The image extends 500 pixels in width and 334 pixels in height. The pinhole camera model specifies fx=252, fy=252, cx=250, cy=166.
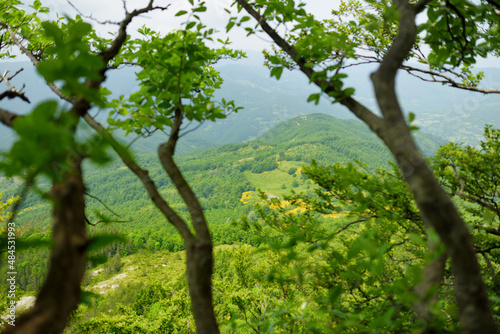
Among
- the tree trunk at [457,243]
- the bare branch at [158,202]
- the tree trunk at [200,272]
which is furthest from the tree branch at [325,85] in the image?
the bare branch at [158,202]

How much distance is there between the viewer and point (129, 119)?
263cm

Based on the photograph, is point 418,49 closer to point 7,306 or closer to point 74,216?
point 74,216

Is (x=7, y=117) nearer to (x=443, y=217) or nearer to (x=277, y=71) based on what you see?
(x=277, y=71)

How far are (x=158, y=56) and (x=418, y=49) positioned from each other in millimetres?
6611

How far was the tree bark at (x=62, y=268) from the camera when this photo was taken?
2.73 feet

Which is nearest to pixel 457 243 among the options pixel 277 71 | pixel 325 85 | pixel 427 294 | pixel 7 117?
pixel 427 294

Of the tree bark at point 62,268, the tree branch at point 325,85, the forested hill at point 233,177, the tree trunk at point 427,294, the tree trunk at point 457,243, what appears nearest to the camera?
the tree bark at point 62,268

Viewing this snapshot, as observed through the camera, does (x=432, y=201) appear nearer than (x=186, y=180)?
Yes

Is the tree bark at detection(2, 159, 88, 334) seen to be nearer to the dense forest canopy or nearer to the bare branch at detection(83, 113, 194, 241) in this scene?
the dense forest canopy

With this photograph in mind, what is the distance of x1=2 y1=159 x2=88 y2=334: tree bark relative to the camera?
2.73ft

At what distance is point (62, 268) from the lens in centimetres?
91

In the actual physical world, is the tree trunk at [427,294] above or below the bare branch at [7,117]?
below

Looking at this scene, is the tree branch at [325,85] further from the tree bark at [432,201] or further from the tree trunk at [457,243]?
the tree trunk at [457,243]

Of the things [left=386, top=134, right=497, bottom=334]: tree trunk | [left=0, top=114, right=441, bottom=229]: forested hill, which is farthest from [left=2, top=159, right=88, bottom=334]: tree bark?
[left=0, top=114, right=441, bottom=229]: forested hill
